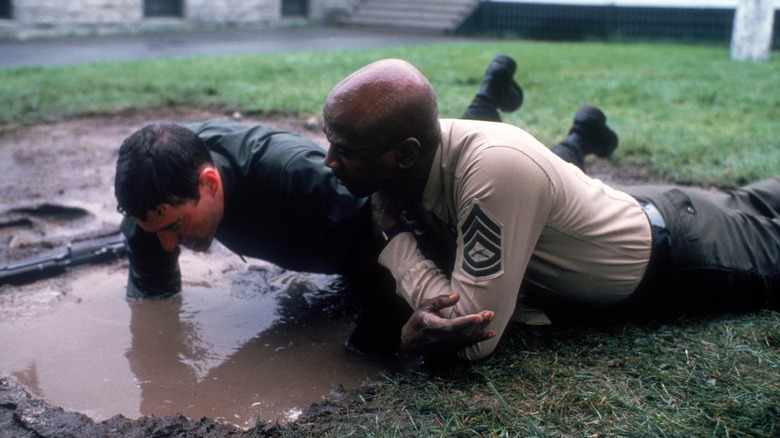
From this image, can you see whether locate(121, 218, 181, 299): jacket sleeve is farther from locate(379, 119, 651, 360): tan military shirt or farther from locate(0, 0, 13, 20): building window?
locate(0, 0, 13, 20): building window

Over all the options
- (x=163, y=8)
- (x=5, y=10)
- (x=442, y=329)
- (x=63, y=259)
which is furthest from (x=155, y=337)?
(x=163, y=8)

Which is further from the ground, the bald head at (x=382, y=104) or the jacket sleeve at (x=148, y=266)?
the bald head at (x=382, y=104)

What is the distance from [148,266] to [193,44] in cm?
1043

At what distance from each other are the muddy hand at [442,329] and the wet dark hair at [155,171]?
106 centimetres

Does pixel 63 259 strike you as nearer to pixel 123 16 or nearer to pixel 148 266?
pixel 148 266

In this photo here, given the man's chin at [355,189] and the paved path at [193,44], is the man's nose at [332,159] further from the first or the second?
the paved path at [193,44]

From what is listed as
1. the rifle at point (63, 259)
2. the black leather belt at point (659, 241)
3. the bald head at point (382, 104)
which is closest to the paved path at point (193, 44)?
the rifle at point (63, 259)

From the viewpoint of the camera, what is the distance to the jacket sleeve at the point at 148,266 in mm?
3482

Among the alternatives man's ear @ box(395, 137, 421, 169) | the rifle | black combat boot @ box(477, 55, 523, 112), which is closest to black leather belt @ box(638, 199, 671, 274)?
man's ear @ box(395, 137, 421, 169)

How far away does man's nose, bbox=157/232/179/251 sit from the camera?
323 centimetres

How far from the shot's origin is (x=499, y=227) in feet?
8.11

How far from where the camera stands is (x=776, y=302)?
3.16m

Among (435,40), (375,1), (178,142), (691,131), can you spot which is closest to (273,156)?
(178,142)

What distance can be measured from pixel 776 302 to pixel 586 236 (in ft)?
3.08
